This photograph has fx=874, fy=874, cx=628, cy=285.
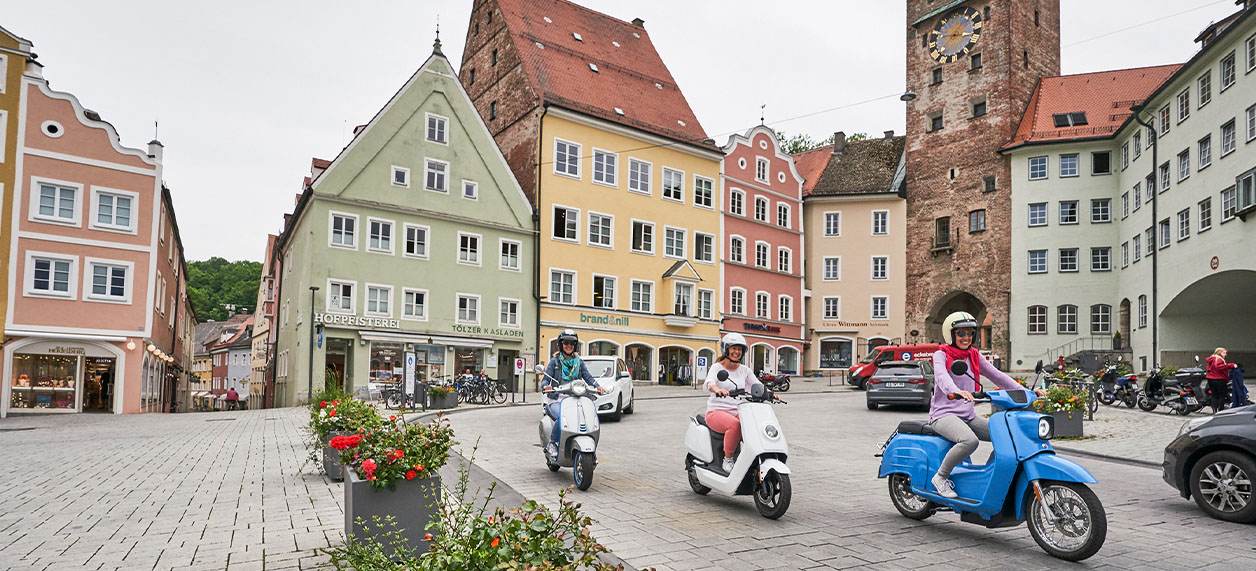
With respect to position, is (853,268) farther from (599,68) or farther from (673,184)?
(599,68)

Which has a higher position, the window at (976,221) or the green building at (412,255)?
the window at (976,221)

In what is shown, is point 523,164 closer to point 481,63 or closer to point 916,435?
point 481,63

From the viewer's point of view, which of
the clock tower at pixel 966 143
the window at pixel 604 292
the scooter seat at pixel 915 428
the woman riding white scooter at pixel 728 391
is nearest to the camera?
the scooter seat at pixel 915 428

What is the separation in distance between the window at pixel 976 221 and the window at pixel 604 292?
22288 millimetres

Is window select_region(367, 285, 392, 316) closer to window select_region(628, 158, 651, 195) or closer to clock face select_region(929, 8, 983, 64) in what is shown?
Result: window select_region(628, 158, 651, 195)

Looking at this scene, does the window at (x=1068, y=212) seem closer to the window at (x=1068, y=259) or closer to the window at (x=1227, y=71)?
the window at (x=1068, y=259)

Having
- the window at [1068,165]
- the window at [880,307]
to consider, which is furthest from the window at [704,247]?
the window at [1068,165]

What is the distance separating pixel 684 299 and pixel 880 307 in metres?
14.8

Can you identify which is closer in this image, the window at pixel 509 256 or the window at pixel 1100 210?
the window at pixel 509 256

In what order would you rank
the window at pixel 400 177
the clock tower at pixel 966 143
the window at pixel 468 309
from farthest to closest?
the clock tower at pixel 966 143 < the window at pixel 468 309 < the window at pixel 400 177

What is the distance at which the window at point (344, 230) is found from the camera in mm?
34844

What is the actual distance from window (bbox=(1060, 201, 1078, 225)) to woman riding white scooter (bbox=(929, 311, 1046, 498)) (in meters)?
45.1

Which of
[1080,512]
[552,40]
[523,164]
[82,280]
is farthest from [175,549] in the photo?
[552,40]

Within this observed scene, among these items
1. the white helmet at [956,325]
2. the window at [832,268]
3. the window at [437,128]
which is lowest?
the white helmet at [956,325]
